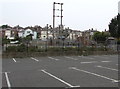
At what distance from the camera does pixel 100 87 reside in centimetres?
955

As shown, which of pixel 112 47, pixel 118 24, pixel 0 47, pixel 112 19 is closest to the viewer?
pixel 0 47

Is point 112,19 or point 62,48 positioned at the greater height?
point 112,19

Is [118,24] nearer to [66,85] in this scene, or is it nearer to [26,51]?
[26,51]

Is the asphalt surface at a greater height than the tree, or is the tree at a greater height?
the tree

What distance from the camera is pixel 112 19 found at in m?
71.8

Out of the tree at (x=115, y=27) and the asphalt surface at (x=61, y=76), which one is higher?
the tree at (x=115, y=27)

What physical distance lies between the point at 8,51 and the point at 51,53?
5197 millimetres

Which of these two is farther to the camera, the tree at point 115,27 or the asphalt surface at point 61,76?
the tree at point 115,27

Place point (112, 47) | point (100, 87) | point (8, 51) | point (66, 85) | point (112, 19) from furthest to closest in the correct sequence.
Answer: point (112, 19), point (112, 47), point (8, 51), point (66, 85), point (100, 87)

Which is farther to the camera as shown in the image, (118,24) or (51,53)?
(118,24)

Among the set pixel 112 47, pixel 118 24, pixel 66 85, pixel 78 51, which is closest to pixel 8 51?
pixel 78 51

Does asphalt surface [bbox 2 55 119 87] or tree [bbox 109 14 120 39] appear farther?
tree [bbox 109 14 120 39]

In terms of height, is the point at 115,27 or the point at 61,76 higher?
the point at 115,27

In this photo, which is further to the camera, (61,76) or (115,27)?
(115,27)
